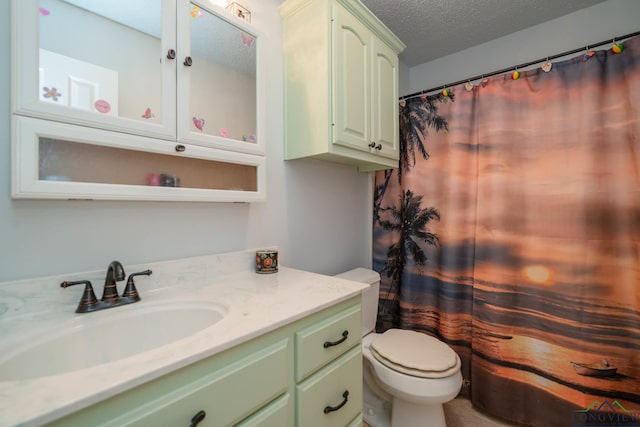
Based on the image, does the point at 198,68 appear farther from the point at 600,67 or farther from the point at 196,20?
the point at 600,67

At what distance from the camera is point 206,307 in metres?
0.84

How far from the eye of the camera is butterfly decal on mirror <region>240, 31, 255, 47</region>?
1.13 meters

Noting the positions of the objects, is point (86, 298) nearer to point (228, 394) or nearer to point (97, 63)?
point (228, 394)

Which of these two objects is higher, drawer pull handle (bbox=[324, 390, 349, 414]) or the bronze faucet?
the bronze faucet

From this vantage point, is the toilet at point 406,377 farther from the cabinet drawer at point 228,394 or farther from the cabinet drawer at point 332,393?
the cabinet drawer at point 228,394

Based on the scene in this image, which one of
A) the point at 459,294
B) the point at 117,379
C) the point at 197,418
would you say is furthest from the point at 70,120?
the point at 459,294

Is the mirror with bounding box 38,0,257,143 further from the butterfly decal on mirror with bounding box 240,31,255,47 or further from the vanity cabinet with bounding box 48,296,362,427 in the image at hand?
the vanity cabinet with bounding box 48,296,362,427

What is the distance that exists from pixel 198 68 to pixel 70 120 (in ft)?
1.50

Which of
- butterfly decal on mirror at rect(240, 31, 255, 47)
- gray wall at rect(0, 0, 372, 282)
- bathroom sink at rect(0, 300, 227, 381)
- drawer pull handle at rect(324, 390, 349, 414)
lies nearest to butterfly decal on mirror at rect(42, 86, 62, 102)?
gray wall at rect(0, 0, 372, 282)

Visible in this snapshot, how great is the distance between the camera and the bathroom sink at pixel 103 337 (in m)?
0.59

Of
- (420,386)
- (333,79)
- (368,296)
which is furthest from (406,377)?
(333,79)

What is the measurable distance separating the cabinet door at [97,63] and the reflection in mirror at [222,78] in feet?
0.30

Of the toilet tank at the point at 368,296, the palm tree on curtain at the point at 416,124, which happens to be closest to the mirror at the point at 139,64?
the toilet tank at the point at 368,296

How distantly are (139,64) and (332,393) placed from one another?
1261 mm
